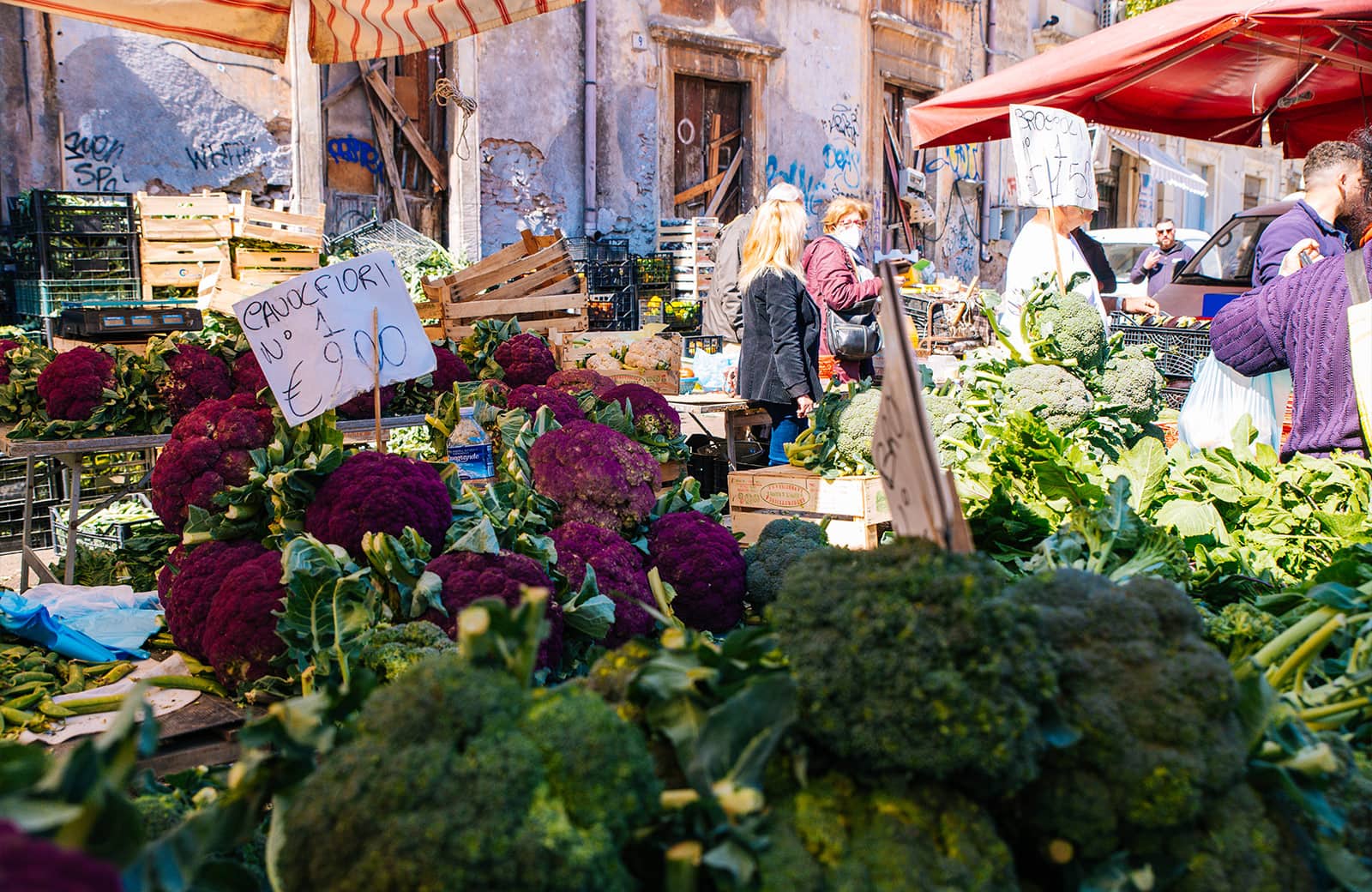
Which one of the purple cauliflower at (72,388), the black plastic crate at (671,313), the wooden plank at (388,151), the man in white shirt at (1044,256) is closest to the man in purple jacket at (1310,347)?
the man in white shirt at (1044,256)

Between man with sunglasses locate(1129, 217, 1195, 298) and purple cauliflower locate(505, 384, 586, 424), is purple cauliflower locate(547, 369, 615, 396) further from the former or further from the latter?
man with sunglasses locate(1129, 217, 1195, 298)

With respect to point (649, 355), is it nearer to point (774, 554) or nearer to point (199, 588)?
point (774, 554)

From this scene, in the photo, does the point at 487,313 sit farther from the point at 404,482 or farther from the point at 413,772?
the point at 413,772

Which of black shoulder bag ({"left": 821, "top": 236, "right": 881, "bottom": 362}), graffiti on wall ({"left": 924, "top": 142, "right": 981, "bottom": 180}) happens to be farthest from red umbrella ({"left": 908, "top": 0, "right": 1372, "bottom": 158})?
graffiti on wall ({"left": 924, "top": 142, "right": 981, "bottom": 180})

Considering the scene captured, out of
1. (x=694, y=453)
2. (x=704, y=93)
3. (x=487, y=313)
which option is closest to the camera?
(x=694, y=453)

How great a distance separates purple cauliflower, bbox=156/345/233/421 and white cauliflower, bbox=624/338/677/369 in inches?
98.6

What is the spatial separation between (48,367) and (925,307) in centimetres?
1134

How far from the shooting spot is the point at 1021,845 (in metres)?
1.13

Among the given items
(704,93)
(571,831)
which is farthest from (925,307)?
(571,831)

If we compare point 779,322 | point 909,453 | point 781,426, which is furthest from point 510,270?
point 909,453

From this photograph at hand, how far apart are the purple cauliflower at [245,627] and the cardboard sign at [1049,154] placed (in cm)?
365

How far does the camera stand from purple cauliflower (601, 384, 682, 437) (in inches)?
126

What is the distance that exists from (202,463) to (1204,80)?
20.3ft

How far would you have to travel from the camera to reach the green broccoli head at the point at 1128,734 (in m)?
1.06
